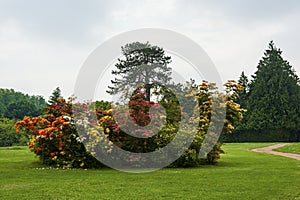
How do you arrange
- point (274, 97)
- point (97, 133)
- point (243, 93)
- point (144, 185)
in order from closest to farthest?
1. point (144, 185)
2. point (97, 133)
3. point (274, 97)
4. point (243, 93)

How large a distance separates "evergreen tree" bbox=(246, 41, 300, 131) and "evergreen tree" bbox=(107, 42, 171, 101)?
1272cm

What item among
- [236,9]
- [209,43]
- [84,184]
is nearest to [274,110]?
[209,43]

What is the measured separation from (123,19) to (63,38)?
2.81 meters

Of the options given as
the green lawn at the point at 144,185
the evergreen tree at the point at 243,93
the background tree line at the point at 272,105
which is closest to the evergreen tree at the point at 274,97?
the background tree line at the point at 272,105

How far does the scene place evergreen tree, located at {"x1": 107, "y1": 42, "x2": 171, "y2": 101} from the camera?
119ft

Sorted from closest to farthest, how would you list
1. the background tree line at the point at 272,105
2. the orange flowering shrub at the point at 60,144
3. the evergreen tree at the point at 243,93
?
the orange flowering shrub at the point at 60,144, the background tree line at the point at 272,105, the evergreen tree at the point at 243,93

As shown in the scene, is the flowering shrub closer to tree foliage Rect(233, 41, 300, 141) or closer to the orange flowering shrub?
the orange flowering shrub

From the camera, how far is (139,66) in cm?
3778

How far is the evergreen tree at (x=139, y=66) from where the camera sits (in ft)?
119

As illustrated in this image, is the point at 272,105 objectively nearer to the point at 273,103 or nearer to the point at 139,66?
the point at 273,103

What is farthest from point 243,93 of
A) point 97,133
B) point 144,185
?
point 144,185

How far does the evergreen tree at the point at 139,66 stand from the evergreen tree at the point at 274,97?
1272 centimetres

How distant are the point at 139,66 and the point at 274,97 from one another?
1809cm

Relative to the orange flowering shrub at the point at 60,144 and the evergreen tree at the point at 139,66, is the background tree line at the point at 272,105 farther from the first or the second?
the orange flowering shrub at the point at 60,144
